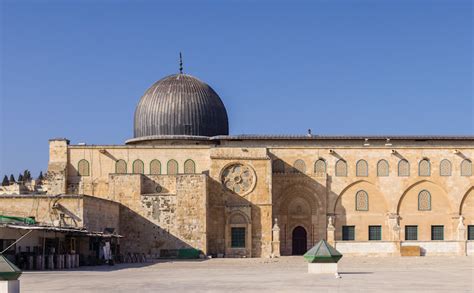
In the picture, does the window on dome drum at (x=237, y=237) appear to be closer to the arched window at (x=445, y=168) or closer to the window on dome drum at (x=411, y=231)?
the window on dome drum at (x=411, y=231)

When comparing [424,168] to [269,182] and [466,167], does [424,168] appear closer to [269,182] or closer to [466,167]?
[466,167]

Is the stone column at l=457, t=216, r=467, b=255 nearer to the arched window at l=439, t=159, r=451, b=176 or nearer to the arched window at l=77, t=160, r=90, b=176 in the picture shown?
the arched window at l=439, t=159, r=451, b=176

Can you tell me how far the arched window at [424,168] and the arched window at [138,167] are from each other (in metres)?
17.3

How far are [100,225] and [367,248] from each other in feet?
51.2

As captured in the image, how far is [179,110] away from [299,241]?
11.4 meters

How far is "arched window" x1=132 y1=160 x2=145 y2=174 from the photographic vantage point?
5397 cm

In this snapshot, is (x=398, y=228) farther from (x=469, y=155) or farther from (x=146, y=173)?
(x=146, y=173)

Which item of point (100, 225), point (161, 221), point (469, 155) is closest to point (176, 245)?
point (161, 221)

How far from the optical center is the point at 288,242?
56.2 metres

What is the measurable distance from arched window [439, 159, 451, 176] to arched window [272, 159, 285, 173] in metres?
9.97

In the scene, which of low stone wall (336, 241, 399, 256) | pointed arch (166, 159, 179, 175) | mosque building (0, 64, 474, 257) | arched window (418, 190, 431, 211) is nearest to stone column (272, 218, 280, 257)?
mosque building (0, 64, 474, 257)

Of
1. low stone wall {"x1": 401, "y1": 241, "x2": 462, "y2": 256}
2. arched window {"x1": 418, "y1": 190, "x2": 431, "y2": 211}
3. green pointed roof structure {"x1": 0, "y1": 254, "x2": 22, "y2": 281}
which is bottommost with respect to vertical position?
low stone wall {"x1": 401, "y1": 241, "x2": 462, "y2": 256}

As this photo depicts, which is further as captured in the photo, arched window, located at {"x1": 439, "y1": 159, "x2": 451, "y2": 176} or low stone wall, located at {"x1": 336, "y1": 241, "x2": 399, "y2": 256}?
arched window, located at {"x1": 439, "y1": 159, "x2": 451, "y2": 176}

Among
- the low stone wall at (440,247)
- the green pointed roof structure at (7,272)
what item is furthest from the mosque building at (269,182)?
the green pointed roof structure at (7,272)
